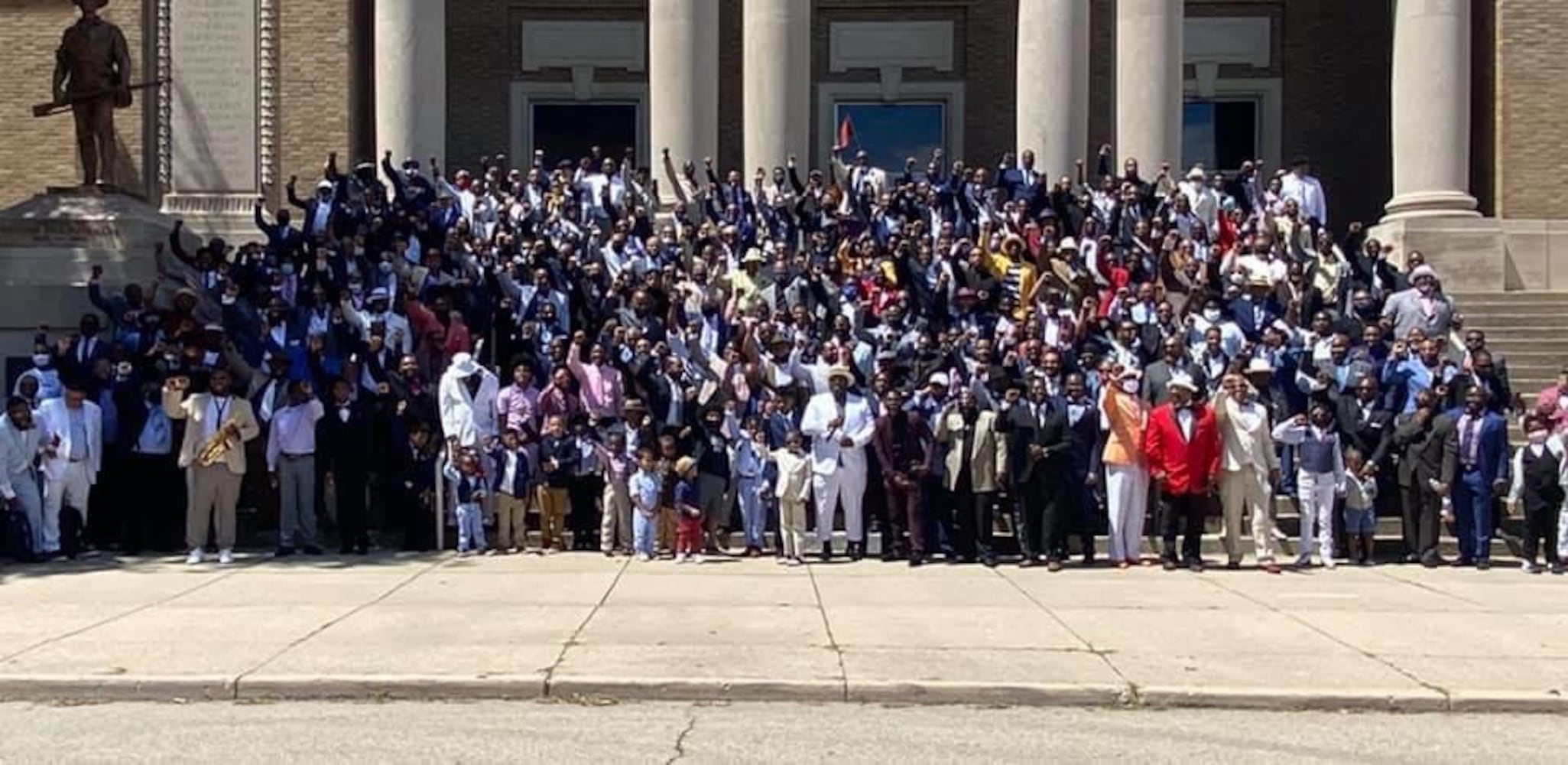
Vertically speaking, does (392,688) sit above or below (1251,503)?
below

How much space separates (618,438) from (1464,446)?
25.1 ft

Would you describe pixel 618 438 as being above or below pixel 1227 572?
above

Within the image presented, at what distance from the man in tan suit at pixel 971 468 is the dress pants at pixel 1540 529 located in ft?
15.6

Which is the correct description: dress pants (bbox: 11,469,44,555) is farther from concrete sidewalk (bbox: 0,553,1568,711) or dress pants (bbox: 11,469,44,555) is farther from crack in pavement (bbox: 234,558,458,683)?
crack in pavement (bbox: 234,558,458,683)

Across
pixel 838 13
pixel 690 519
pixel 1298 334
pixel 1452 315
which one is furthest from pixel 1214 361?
pixel 838 13

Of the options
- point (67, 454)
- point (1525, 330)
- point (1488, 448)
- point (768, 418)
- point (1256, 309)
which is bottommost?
point (67, 454)

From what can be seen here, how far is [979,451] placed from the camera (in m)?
14.4

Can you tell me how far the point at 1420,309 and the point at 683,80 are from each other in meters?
10.7

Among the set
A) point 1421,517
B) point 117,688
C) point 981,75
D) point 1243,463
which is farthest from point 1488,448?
point 981,75

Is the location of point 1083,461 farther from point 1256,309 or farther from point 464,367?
point 464,367

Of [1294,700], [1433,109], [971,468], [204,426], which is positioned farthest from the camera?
[1433,109]

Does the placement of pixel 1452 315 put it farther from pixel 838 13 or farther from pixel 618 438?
pixel 838 13

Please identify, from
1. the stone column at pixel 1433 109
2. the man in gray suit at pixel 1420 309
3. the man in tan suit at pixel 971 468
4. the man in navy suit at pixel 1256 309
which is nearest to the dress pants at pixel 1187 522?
the man in tan suit at pixel 971 468

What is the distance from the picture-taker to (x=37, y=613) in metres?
11.3
